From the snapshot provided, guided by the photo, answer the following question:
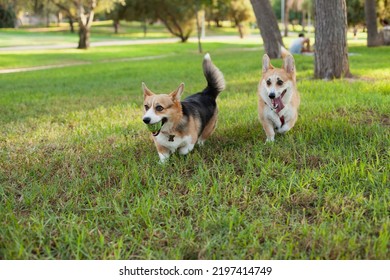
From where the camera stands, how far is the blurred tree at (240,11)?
140 ft

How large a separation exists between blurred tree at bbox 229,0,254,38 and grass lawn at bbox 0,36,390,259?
1508 inches

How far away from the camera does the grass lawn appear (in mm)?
2736

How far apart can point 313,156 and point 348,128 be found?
0.94 metres

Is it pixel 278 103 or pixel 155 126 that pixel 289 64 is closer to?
pixel 278 103

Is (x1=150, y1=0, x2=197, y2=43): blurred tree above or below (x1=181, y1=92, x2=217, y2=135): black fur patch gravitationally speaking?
above

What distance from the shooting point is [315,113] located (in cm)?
576

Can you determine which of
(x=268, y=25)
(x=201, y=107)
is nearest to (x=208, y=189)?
(x=201, y=107)

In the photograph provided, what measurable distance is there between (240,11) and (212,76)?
40651mm

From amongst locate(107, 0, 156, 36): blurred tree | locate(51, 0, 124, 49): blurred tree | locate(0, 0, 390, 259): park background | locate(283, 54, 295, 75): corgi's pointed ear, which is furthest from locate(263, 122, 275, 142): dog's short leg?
locate(107, 0, 156, 36): blurred tree

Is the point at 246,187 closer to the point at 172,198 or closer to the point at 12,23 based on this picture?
the point at 172,198

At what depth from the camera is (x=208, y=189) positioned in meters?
3.61

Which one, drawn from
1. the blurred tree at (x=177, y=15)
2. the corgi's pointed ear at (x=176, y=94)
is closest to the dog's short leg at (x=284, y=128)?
the corgi's pointed ear at (x=176, y=94)

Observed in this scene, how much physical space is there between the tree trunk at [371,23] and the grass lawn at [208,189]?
49.4 feet

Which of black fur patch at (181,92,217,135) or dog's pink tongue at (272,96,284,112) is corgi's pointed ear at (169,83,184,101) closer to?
black fur patch at (181,92,217,135)
